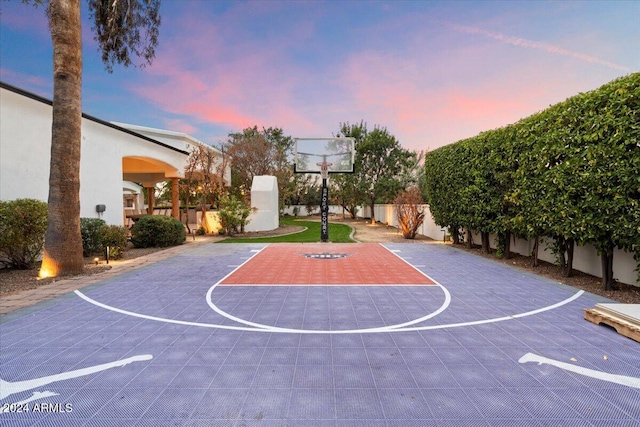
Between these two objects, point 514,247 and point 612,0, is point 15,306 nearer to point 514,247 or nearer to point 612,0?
point 514,247

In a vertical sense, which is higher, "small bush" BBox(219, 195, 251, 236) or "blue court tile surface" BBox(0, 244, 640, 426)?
"small bush" BBox(219, 195, 251, 236)

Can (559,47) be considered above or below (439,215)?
above

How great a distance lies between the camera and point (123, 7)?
817 cm

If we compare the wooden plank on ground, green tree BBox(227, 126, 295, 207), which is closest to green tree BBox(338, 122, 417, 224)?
green tree BBox(227, 126, 295, 207)

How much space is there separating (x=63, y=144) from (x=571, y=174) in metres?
11.3

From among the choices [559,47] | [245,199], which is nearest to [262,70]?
[245,199]

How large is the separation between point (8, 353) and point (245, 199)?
1685cm

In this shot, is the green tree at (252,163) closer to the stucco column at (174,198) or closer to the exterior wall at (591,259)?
the stucco column at (174,198)

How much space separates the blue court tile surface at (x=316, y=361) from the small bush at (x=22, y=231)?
10.4 ft

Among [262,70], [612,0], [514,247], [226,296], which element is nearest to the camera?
[226,296]

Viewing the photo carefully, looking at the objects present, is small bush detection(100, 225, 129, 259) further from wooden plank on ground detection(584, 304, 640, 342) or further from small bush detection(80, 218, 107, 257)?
wooden plank on ground detection(584, 304, 640, 342)

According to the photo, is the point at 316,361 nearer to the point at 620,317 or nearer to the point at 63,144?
the point at 620,317

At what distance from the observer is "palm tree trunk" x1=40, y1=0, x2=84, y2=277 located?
692 cm

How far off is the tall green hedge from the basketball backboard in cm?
645
